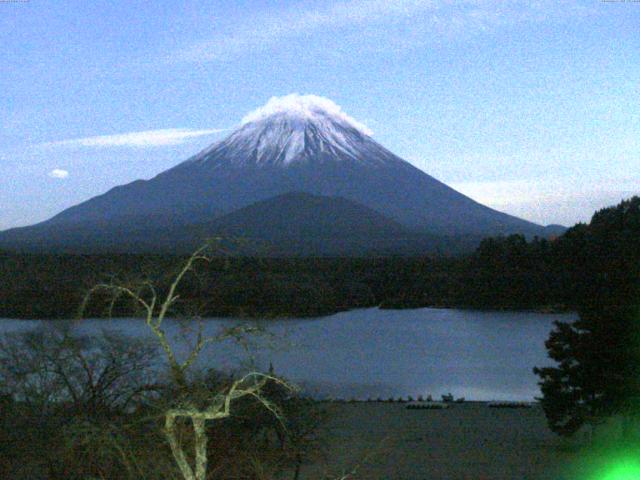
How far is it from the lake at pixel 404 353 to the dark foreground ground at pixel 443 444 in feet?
3.90

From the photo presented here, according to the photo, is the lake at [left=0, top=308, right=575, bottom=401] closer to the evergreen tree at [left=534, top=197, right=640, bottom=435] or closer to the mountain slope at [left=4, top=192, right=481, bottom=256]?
the evergreen tree at [left=534, top=197, right=640, bottom=435]

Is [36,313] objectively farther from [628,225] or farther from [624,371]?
[628,225]

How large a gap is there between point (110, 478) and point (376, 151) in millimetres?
65702

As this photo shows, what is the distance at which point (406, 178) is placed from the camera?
6919cm

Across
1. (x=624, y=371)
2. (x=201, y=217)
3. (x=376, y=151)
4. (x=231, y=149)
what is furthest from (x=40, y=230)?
(x=624, y=371)

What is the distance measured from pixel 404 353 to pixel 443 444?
10734 mm

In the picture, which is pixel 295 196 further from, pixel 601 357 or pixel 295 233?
pixel 601 357

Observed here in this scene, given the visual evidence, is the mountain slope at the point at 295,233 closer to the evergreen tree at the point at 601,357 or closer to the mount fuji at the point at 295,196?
the mount fuji at the point at 295,196

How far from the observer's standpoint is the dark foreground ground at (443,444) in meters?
8.16

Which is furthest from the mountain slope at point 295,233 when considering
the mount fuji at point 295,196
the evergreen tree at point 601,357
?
the evergreen tree at point 601,357

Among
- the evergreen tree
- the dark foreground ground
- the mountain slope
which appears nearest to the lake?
the dark foreground ground

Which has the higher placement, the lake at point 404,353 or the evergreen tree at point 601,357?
the evergreen tree at point 601,357

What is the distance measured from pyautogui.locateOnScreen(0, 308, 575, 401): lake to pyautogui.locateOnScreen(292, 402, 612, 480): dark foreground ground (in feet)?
3.90

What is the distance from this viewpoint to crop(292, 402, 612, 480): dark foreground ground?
26.8 ft
